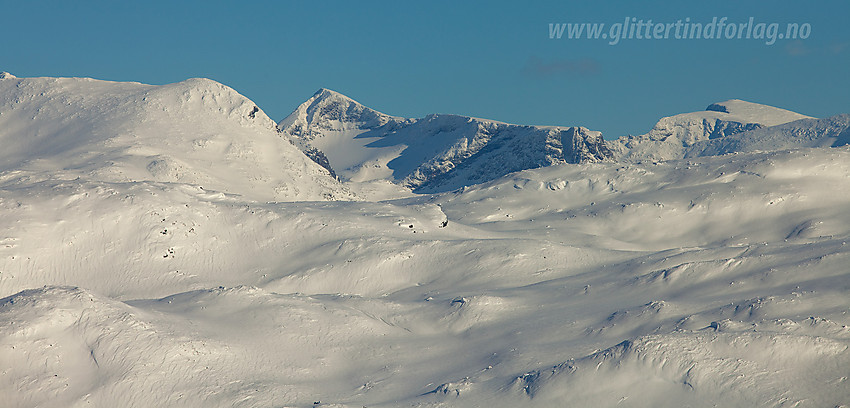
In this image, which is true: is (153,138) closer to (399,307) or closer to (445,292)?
(445,292)

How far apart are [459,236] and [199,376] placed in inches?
1317

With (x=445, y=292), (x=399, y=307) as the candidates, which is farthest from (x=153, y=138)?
(x=399, y=307)

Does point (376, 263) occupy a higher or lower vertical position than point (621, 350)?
higher

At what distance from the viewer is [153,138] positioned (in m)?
106

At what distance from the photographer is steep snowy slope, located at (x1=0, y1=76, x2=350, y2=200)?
9425 cm

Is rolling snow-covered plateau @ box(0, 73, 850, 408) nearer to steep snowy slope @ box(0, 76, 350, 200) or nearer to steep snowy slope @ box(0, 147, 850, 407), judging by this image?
steep snowy slope @ box(0, 147, 850, 407)

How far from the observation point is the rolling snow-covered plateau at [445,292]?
24391mm

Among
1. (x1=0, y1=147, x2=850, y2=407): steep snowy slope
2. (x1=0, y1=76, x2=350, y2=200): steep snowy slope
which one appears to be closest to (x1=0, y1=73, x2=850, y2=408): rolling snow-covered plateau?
(x1=0, y1=147, x2=850, y2=407): steep snowy slope

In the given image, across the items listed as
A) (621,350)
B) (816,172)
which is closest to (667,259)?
(621,350)

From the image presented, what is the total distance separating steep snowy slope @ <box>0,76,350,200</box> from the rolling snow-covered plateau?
4127 millimetres

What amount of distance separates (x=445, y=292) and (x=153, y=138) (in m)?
75.0

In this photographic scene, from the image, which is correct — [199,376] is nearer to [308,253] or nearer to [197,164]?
[308,253]

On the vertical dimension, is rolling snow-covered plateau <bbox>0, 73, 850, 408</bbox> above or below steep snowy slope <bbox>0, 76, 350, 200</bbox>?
below

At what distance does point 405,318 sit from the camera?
35562 millimetres
